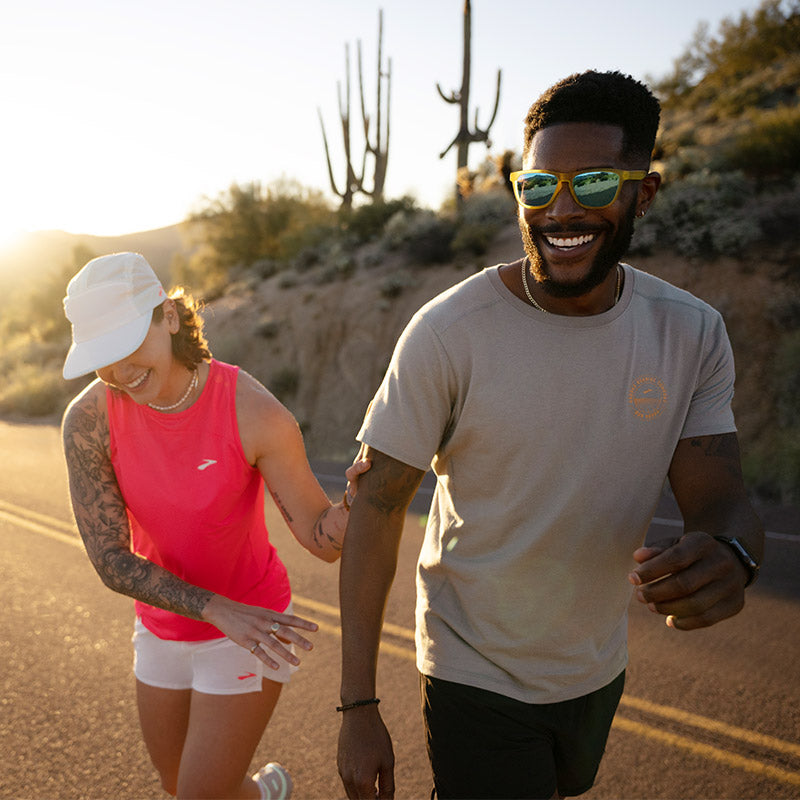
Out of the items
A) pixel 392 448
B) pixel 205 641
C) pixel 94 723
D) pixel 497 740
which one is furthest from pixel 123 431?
pixel 94 723

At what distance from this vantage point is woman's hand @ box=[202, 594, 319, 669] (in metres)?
2.38

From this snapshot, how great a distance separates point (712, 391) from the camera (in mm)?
2225

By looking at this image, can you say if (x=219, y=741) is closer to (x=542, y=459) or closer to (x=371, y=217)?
(x=542, y=459)

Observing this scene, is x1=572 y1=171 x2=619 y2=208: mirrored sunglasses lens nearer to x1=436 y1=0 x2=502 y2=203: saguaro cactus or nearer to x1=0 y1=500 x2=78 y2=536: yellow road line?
x1=0 y1=500 x2=78 y2=536: yellow road line

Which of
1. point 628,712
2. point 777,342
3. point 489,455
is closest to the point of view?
point 489,455

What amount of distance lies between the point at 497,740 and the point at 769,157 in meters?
17.9

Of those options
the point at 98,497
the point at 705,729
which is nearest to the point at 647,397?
the point at 98,497

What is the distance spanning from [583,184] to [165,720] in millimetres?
2237

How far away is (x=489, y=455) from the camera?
206 cm

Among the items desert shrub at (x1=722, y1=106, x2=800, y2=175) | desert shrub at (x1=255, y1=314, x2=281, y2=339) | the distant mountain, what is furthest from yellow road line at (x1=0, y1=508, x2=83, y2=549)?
the distant mountain

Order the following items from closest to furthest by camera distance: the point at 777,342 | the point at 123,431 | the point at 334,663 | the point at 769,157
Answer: the point at 123,431 < the point at 334,663 < the point at 777,342 < the point at 769,157

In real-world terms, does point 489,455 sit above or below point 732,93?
above

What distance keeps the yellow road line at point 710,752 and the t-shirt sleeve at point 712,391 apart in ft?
7.89

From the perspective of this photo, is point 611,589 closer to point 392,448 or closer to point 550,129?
point 392,448
